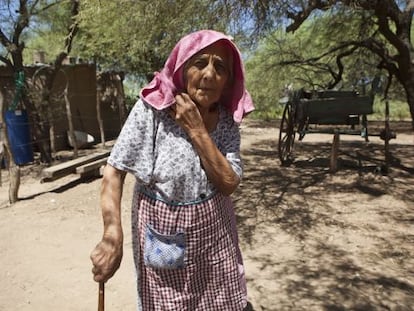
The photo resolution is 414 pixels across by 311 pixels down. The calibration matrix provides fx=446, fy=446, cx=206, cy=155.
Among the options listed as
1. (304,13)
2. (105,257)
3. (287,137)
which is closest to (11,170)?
(287,137)

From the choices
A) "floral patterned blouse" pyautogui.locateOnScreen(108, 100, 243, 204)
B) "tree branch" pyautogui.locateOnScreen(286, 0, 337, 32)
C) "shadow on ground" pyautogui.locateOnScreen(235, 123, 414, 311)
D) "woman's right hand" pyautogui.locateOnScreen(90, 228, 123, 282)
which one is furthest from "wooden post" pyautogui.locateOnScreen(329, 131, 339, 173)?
"woman's right hand" pyautogui.locateOnScreen(90, 228, 123, 282)

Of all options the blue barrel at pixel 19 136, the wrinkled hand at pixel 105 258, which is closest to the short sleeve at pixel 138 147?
the wrinkled hand at pixel 105 258

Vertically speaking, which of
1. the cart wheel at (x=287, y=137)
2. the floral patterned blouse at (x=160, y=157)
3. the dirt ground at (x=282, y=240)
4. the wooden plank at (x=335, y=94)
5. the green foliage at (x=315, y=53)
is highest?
the green foliage at (x=315, y=53)

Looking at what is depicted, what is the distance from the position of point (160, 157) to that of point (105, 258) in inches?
15.2

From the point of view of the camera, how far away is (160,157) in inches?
61.1

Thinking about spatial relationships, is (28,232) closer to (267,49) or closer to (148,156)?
(148,156)

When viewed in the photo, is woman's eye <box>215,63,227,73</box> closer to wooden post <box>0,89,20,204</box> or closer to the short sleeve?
the short sleeve

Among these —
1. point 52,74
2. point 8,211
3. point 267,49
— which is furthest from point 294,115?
point 52,74

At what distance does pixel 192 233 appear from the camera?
5.27 feet

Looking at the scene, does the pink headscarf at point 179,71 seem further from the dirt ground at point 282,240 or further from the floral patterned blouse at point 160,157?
the dirt ground at point 282,240

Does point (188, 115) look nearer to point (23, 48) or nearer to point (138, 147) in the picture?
point (138, 147)

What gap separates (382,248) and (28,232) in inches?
139

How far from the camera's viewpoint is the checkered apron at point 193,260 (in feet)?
5.23

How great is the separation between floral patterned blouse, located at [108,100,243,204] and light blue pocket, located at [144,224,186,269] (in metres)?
0.13
